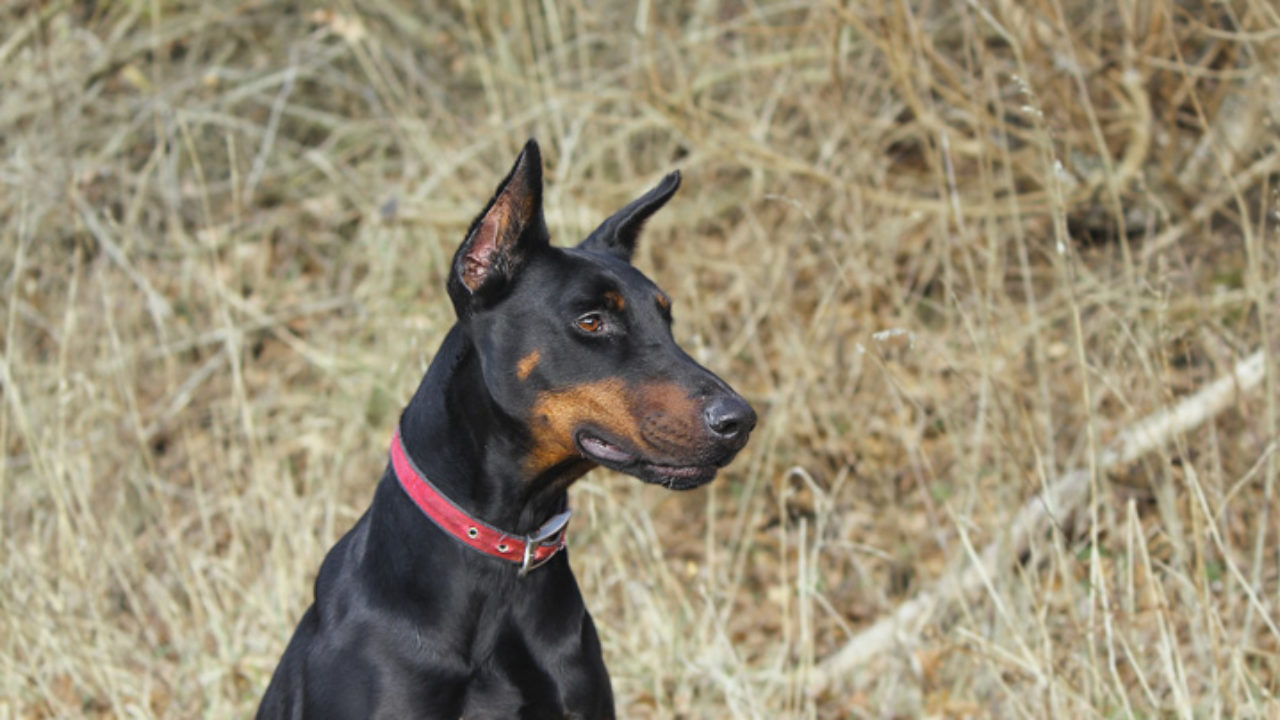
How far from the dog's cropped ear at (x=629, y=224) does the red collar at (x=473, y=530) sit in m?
0.70

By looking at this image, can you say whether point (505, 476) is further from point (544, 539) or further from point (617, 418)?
point (617, 418)

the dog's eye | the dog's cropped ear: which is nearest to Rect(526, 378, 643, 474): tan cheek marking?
the dog's eye

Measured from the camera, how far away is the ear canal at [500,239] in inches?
109

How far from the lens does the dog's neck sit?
9.07 ft

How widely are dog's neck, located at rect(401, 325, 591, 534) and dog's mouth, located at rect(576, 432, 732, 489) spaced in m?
0.14

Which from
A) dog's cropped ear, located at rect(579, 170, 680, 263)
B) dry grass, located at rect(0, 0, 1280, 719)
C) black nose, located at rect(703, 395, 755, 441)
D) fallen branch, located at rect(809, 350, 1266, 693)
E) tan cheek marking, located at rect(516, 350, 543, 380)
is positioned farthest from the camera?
fallen branch, located at rect(809, 350, 1266, 693)

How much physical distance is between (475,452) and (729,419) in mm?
548

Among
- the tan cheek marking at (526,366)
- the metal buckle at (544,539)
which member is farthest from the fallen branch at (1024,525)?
the tan cheek marking at (526,366)

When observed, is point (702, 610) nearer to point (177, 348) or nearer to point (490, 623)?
point (490, 623)

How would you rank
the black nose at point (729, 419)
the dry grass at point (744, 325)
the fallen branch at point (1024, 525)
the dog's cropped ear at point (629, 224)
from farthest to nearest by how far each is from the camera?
the fallen branch at point (1024, 525) < the dry grass at point (744, 325) < the dog's cropped ear at point (629, 224) < the black nose at point (729, 419)

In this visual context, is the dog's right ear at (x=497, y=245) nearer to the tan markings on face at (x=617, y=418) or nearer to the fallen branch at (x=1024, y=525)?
the tan markings on face at (x=617, y=418)

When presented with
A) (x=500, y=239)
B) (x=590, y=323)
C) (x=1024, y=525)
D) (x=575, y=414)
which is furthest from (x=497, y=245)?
(x=1024, y=525)

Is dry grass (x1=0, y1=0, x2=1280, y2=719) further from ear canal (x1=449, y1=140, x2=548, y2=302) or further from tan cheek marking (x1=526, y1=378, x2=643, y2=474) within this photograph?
tan cheek marking (x1=526, y1=378, x2=643, y2=474)

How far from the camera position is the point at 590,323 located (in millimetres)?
2760
